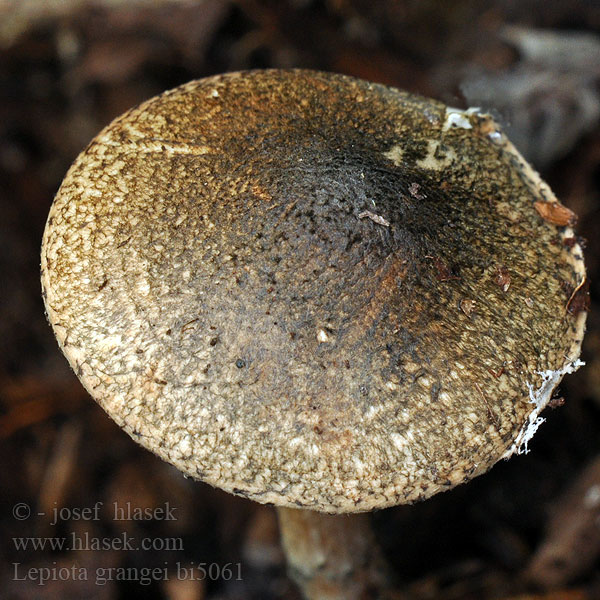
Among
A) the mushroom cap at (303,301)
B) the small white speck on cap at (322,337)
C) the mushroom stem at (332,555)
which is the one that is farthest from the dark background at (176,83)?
the small white speck on cap at (322,337)

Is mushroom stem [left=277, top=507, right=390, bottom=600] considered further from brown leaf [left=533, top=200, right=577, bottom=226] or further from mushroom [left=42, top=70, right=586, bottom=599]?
brown leaf [left=533, top=200, right=577, bottom=226]

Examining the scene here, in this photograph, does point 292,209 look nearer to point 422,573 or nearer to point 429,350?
point 429,350

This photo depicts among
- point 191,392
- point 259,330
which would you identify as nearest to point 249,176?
point 259,330
